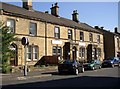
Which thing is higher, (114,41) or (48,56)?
(114,41)

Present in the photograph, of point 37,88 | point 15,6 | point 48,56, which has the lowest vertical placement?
point 37,88

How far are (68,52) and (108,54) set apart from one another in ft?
71.1

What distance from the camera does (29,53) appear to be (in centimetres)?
3622

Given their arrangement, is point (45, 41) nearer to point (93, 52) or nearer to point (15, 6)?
point (15, 6)

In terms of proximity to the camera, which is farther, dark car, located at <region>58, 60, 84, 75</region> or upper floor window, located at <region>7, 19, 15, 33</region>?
upper floor window, located at <region>7, 19, 15, 33</region>

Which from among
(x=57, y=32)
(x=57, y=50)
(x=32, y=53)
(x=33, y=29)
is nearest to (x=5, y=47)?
(x=32, y=53)

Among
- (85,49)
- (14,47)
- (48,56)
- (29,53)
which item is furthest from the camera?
(85,49)

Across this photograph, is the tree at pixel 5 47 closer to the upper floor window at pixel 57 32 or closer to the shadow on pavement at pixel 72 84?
the shadow on pavement at pixel 72 84

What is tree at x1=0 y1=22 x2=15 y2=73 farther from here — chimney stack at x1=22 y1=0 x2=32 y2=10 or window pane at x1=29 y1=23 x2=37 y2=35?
chimney stack at x1=22 y1=0 x2=32 y2=10

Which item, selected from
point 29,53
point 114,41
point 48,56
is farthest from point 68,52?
point 114,41

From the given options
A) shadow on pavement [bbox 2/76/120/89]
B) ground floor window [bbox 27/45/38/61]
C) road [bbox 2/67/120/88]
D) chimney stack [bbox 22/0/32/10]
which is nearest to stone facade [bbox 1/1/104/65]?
ground floor window [bbox 27/45/38/61]

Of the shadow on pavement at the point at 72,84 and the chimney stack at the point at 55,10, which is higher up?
the chimney stack at the point at 55,10

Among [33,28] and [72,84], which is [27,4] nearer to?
[33,28]

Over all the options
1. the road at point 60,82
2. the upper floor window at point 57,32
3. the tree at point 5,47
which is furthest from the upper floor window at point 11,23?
the road at point 60,82
